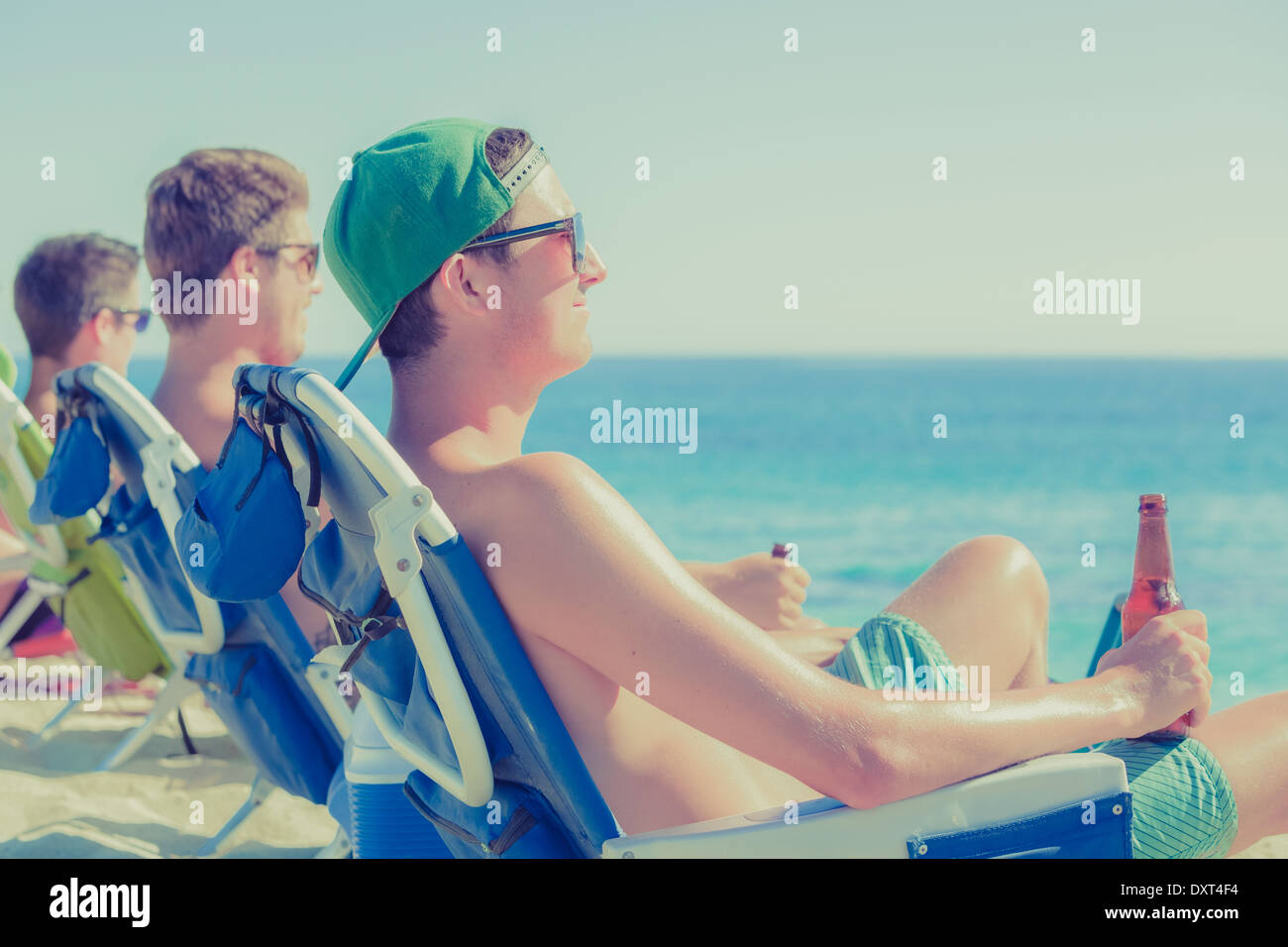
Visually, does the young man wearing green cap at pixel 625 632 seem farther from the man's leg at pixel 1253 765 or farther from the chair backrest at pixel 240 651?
the chair backrest at pixel 240 651

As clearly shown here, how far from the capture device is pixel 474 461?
197cm

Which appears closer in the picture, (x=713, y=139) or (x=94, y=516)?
(x=94, y=516)

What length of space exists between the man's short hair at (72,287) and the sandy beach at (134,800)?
147 centimetres

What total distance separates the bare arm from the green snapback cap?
432mm

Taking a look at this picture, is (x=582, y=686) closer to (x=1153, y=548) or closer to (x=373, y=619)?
(x=373, y=619)

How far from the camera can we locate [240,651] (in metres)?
3.11

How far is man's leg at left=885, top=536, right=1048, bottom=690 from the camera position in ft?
7.97

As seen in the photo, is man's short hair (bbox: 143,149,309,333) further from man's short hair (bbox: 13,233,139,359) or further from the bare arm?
the bare arm

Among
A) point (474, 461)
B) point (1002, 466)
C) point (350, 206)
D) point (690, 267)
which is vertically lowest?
point (1002, 466)

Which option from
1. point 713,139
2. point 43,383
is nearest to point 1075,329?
point 713,139

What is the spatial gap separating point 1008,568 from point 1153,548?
0.28 metres

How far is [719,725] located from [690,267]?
113 ft

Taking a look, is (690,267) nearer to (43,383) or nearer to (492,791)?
(43,383)

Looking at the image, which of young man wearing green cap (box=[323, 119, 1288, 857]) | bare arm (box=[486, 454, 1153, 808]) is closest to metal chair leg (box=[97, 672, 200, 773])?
young man wearing green cap (box=[323, 119, 1288, 857])
